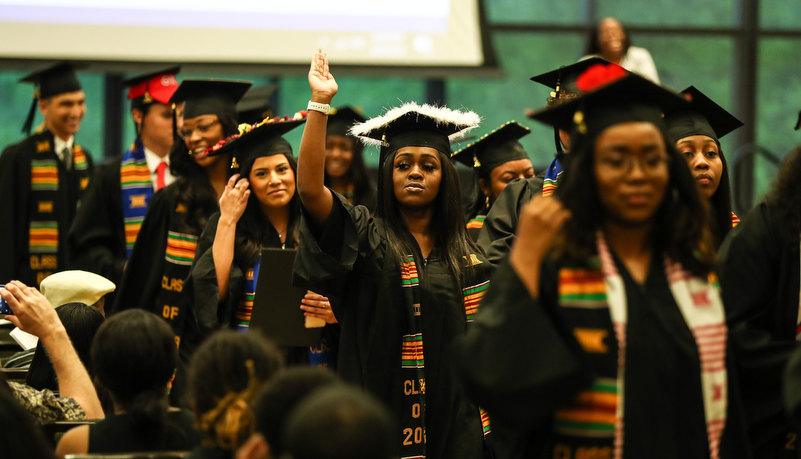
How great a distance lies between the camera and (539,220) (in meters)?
2.07

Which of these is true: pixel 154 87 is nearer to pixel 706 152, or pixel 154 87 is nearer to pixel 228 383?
pixel 706 152

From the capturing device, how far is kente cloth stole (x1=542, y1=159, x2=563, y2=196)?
3.91 meters

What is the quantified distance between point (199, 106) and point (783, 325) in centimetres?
335

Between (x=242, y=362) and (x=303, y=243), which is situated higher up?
(x=303, y=243)

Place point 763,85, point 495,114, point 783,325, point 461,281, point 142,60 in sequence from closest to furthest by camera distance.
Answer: point 783,325 → point 461,281 → point 142,60 → point 495,114 → point 763,85

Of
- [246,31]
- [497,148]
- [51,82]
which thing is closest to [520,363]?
[497,148]

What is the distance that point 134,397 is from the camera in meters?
2.53

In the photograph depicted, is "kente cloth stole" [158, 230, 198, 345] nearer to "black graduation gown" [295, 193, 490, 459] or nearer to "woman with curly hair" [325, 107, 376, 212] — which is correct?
"woman with curly hair" [325, 107, 376, 212]

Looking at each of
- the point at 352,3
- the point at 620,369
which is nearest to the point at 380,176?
the point at 620,369

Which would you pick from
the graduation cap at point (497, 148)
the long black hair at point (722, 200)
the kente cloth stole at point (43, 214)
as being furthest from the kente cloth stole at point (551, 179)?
the kente cloth stole at point (43, 214)

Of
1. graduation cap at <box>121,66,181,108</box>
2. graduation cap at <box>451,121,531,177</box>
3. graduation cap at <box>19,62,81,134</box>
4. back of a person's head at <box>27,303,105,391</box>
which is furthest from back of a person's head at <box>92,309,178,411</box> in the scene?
graduation cap at <box>19,62,81,134</box>

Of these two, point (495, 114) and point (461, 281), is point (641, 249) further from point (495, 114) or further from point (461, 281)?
point (495, 114)

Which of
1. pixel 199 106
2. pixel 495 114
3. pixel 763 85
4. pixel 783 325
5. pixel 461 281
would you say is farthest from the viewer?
pixel 763 85

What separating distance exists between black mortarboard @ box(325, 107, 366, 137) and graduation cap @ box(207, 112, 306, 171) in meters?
1.05
